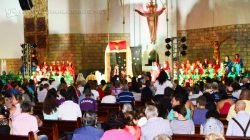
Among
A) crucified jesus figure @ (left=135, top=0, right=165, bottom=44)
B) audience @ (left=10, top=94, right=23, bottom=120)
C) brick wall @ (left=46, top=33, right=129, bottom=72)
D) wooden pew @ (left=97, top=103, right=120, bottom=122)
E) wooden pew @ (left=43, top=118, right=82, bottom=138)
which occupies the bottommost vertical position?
wooden pew @ (left=97, top=103, right=120, bottom=122)

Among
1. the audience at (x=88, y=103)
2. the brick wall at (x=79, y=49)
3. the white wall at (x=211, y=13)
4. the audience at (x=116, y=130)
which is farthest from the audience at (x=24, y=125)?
the brick wall at (x=79, y=49)

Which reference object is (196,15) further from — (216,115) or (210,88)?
(216,115)

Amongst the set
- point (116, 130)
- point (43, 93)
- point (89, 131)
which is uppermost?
point (116, 130)

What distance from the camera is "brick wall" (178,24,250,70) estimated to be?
29.4 m

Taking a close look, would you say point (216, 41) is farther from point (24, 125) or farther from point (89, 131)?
point (89, 131)

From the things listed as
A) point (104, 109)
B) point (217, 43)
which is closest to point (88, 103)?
point (104, 109)

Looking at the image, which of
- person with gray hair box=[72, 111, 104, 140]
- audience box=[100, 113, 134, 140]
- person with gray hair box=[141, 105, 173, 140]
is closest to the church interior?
person with gray hair box=[141, 105, 173, 140]

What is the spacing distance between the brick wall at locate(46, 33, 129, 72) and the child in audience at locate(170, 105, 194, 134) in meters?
25.9

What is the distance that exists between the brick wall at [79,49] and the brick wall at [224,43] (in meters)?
5.40

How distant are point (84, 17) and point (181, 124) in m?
27.1

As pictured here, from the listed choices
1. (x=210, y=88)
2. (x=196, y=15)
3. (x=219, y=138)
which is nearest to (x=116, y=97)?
(x=210, y=88)

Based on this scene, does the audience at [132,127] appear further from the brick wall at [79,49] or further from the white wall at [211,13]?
the brick wall at [79,49]

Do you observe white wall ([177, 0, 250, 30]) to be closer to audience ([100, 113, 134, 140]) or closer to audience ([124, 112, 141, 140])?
audience ([124, 112, 141, 140])

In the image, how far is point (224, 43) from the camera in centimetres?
3061
